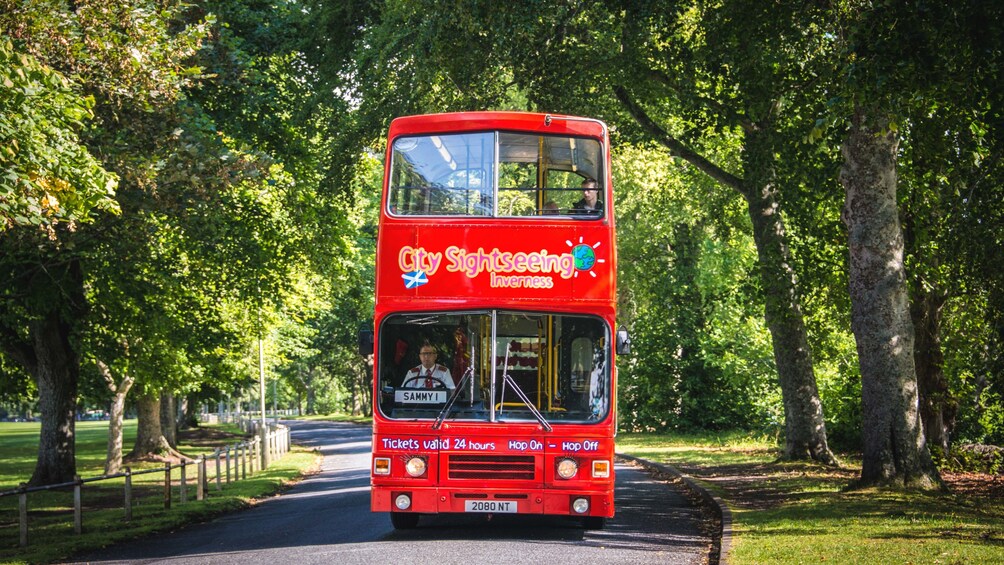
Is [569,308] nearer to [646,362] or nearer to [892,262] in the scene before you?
[892,262]

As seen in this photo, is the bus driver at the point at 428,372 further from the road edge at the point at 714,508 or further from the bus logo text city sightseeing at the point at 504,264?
the road edge at the point at 714,508

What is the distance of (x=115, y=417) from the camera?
115ft

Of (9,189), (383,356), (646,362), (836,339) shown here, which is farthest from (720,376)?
(9,189)

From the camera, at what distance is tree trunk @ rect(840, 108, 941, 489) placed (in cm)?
1744

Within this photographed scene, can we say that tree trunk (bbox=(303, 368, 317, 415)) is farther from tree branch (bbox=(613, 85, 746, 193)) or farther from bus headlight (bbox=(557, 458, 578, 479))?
bus headlight (bbox=(557, 458, 578, 479))

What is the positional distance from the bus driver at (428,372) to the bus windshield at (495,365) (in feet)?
0.03

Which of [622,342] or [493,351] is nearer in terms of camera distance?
[493,351]

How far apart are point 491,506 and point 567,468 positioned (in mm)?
887

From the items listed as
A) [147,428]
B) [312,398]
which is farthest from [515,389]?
[312,398]

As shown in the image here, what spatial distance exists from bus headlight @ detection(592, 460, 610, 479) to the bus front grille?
2.09ft

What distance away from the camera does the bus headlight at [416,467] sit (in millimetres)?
13031

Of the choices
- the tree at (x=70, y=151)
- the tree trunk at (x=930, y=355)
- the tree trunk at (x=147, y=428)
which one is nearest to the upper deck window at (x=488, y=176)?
the tree at (x=70, y=151)

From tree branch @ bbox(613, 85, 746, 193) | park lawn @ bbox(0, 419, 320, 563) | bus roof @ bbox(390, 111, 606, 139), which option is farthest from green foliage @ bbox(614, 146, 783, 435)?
bus roof @ bbox(390, 111, 606, 139)

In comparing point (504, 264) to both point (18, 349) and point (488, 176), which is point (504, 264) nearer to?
point (488, 176)
